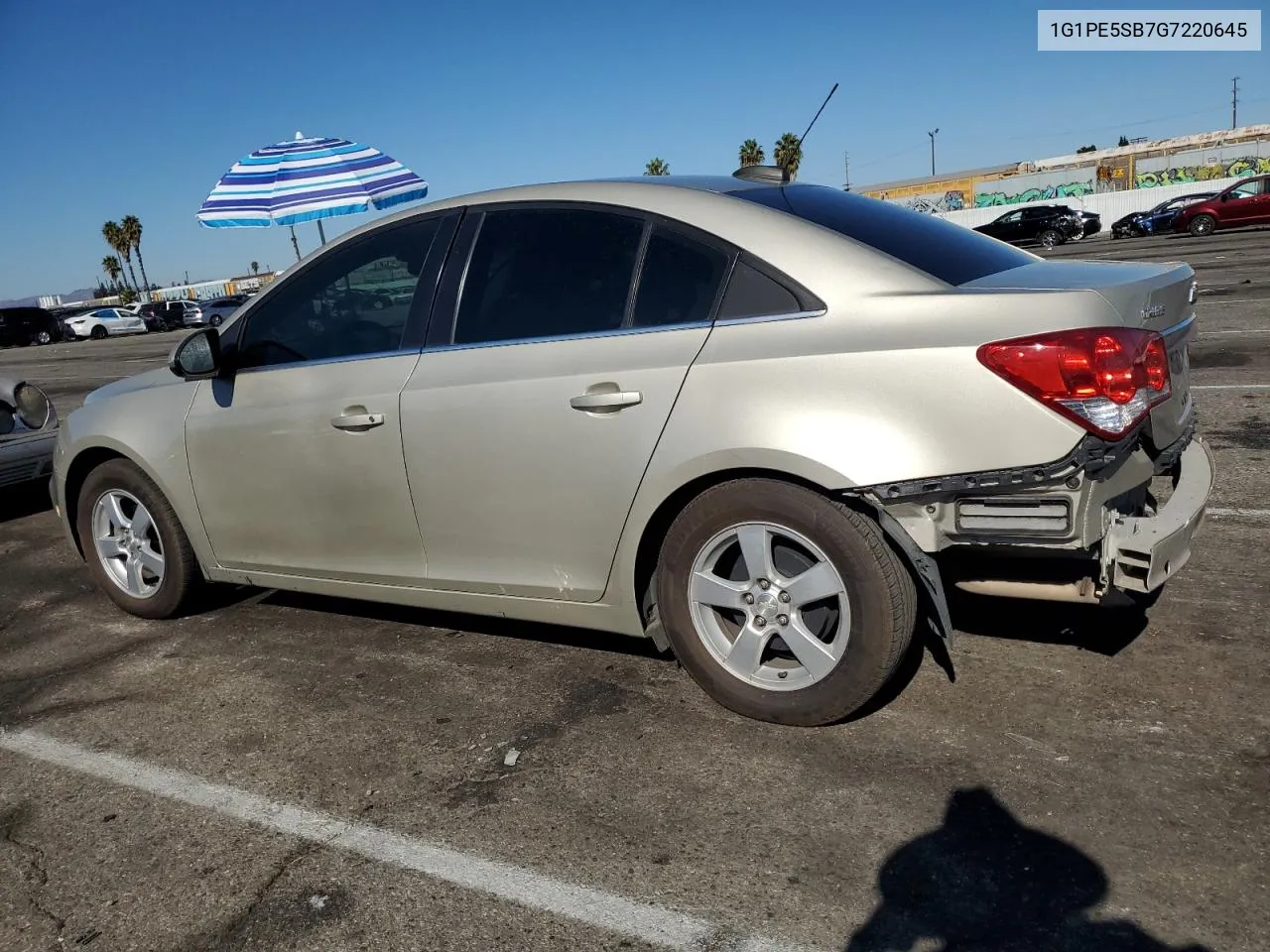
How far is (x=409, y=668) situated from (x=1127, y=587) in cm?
250

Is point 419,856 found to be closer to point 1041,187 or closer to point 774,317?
Answer: point 774,317

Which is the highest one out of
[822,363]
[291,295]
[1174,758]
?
[291,295]

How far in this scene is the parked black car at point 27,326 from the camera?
129 feet

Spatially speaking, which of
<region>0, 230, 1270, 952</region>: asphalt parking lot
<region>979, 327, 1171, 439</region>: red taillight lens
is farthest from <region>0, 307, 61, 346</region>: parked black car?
<region>979, 327, 1171, 439</region>: red taillight lens

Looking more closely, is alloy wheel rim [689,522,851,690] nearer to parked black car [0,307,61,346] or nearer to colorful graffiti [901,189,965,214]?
parked black car [0,307,61,346]

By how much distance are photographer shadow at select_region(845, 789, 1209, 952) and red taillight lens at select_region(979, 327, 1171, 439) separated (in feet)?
3.44

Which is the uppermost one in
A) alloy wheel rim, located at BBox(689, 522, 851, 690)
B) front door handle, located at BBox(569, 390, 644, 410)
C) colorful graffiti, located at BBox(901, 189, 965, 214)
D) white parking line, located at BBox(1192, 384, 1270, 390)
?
colorful graffiti, located at BBox(901, 189, 965, 214)

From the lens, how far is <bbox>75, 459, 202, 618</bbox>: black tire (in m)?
4.45

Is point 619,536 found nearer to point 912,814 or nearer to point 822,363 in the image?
point 822,363

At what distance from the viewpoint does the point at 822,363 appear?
2869mm

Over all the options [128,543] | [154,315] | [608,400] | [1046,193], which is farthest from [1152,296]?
[1046,193]

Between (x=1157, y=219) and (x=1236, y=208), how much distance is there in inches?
145

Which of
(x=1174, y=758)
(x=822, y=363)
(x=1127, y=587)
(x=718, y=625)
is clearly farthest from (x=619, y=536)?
(x=1174, y=758)

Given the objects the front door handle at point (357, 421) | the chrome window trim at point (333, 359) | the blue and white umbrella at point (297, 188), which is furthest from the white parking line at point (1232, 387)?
the blue and white umbrella at point (297, 188)
